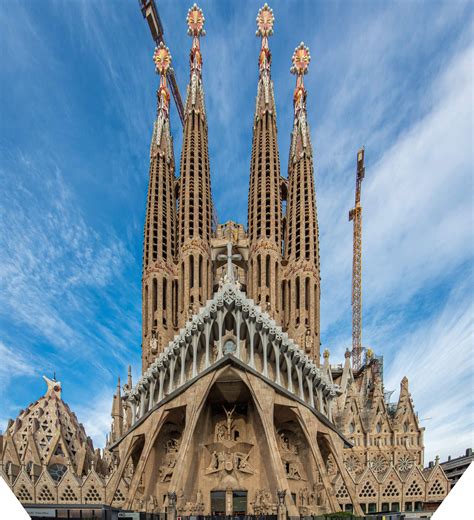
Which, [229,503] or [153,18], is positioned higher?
[153,18]

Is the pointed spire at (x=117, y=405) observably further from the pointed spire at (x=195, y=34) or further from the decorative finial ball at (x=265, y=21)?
the decorative finial ball at (x=265, y=21)

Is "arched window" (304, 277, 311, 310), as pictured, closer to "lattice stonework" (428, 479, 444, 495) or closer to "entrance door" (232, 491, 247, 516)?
"entrance door" (232, 491, 247, 516)

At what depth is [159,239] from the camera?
44094 millimetres

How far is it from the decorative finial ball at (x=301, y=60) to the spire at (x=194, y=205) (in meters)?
9.41

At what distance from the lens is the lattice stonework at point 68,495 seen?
3165cm

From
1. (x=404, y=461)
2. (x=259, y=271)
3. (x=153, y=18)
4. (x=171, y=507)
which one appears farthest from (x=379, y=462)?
(x=153, y=18)

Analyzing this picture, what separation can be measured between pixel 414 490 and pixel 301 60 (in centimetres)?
3923

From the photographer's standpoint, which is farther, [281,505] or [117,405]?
[117,405]

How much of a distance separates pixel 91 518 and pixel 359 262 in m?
62.6

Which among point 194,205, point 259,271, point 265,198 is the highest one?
point 194,205

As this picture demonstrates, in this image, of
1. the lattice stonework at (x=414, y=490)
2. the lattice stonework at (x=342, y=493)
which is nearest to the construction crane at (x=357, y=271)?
the lattice stonework at (x=414, y=490)

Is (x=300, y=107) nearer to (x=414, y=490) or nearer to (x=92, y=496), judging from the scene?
(x=414, y=490)

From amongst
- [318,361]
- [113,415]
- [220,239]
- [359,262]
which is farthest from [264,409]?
[359,262]

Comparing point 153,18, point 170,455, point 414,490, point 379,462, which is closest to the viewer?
point 414,490
